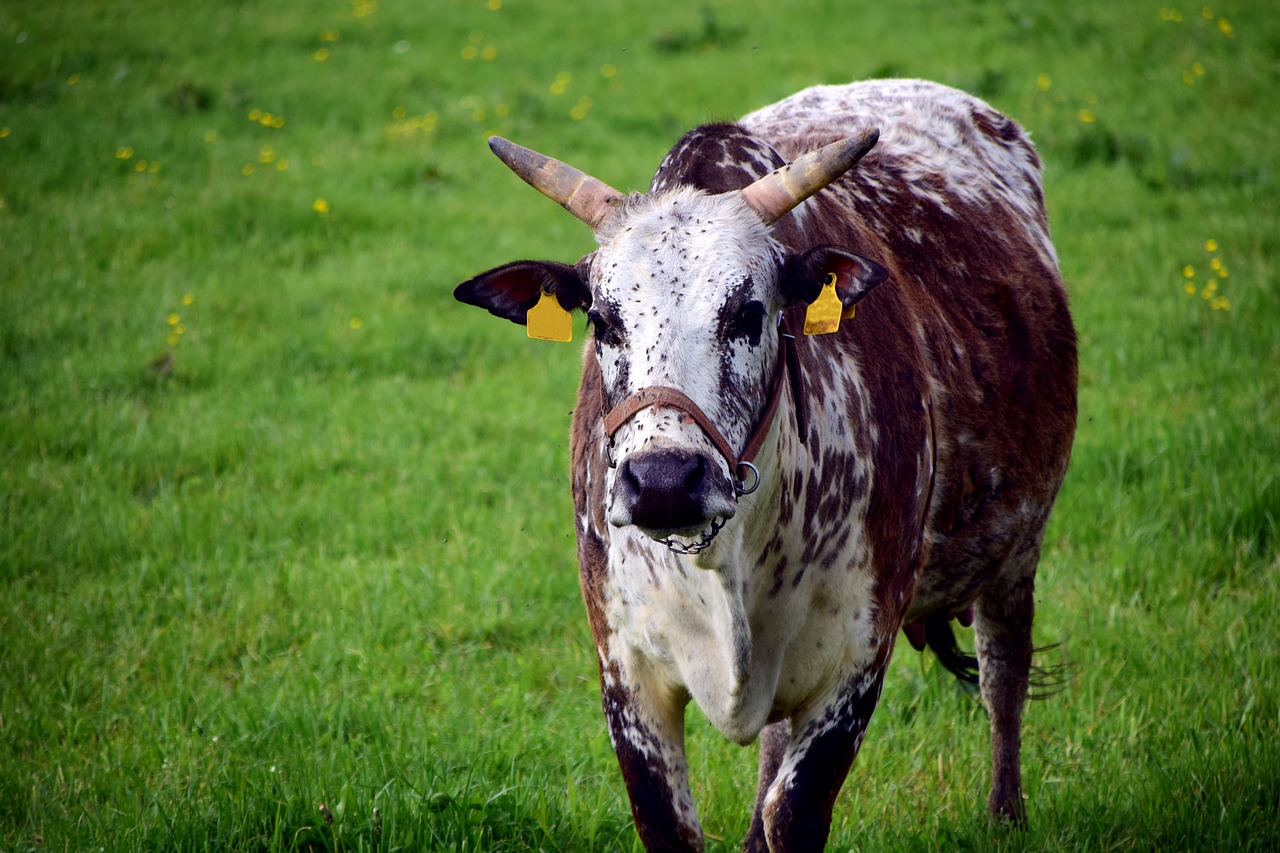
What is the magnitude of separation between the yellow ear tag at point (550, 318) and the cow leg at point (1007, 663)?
192cm

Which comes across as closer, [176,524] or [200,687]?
[200,687]

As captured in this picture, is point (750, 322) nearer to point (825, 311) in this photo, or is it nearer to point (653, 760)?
point (825, 311)

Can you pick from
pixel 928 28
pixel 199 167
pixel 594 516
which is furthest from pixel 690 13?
pixel 594 516

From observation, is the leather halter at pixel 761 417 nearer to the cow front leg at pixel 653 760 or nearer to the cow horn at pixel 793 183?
the cow horn at pixel 793 183

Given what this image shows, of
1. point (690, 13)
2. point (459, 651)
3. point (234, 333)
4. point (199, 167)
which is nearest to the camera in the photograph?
point (459, 651)

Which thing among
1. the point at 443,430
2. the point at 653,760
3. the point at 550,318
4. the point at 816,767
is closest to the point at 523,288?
the point at 550,318

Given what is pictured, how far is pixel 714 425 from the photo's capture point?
271 centimetres

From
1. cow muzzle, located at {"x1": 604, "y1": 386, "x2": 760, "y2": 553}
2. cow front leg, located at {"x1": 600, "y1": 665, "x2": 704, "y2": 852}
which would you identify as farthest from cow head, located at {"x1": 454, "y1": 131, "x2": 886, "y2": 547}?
cow front leg, located at {"x1": 600, "y1": 665, "x2": 704, "y2": 852}

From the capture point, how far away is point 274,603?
203 inches

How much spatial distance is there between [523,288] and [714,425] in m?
0.79

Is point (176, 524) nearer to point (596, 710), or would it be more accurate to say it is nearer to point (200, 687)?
point (200, 687)

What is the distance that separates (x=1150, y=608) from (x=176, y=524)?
419 cm

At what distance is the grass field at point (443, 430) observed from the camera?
3.96 m

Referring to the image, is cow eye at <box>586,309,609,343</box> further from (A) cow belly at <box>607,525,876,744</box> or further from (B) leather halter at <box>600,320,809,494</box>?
(A) cow belly at <box>607,525,876,744</box>
